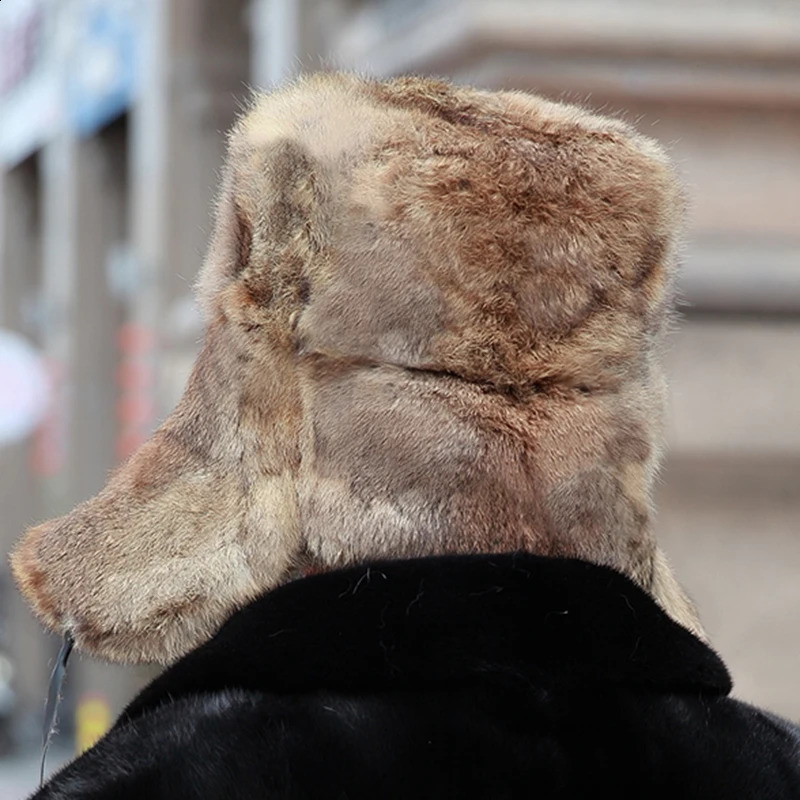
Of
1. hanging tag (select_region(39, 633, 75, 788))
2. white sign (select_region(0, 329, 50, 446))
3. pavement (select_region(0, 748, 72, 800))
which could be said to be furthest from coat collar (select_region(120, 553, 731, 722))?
pavement (select_region(0, 748, 72, 800))

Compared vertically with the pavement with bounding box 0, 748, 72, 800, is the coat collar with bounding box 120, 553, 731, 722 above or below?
above

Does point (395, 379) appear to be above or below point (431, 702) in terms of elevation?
above

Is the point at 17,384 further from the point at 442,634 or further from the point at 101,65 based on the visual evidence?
the point at 442,634

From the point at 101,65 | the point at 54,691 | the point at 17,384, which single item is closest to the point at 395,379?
the point at 54,691

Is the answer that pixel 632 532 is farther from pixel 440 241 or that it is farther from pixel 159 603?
pixel 159 603

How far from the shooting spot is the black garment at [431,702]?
1.38m

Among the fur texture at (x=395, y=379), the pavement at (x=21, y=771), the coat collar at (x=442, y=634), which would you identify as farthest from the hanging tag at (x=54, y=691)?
the pavement at (x=21, y=771)

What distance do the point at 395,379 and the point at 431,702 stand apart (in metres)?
0.34

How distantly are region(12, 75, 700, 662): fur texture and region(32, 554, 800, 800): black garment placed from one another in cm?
11

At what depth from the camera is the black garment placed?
1.38m

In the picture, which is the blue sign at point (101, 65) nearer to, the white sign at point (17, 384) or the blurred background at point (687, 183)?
the blurred background at point (687, 183)

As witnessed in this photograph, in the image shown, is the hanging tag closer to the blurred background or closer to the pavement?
the blurred background

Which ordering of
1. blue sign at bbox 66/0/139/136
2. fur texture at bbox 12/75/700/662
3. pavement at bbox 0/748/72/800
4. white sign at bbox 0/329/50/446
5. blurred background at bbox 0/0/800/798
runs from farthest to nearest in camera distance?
1. blue sign at bbox 66/0/139/136
2. pavement at bbox 0/748/72/800
3. white sign at bbox 0/329/50/446
4. blurred background at bbox 0/0/800/798
5. fur texture at bbox 12/75/700/662

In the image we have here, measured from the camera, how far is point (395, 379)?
61.7 inches
